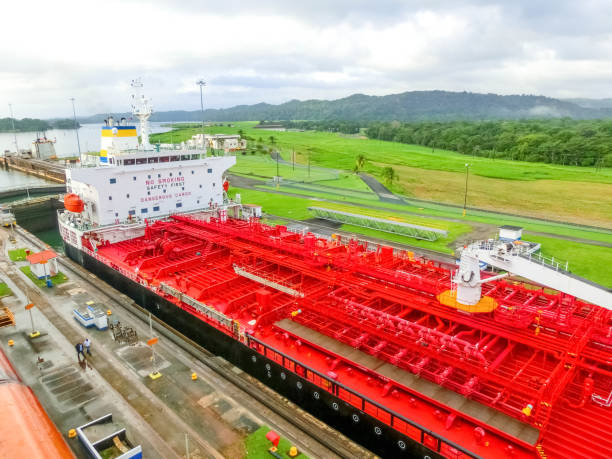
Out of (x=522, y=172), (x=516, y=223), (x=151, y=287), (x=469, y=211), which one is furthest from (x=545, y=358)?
(x=522, y=172)

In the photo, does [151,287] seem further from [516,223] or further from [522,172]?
[522,172]

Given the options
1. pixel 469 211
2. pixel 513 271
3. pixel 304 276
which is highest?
pixel 513 271

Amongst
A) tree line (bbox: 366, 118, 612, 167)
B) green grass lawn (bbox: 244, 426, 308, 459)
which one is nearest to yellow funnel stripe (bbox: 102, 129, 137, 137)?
green grass lawn (bbox: 244, 426, 308, 459)

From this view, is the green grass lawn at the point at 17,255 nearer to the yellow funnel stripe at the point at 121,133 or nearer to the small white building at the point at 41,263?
the small white building at the point at 41,263

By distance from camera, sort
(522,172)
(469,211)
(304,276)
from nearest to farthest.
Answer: (304,276) → (469,211) → (522,172)

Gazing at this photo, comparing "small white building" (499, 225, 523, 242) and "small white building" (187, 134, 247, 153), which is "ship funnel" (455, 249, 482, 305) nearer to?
"small white building" (499, 225, 523, 242)

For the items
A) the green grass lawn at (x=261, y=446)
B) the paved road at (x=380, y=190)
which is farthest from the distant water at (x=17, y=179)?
the green grass lawn at (x=261, y=446)

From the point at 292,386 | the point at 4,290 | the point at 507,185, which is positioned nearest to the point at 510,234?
the point at 292,386

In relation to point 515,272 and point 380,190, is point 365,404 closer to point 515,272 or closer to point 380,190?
point 515,272
